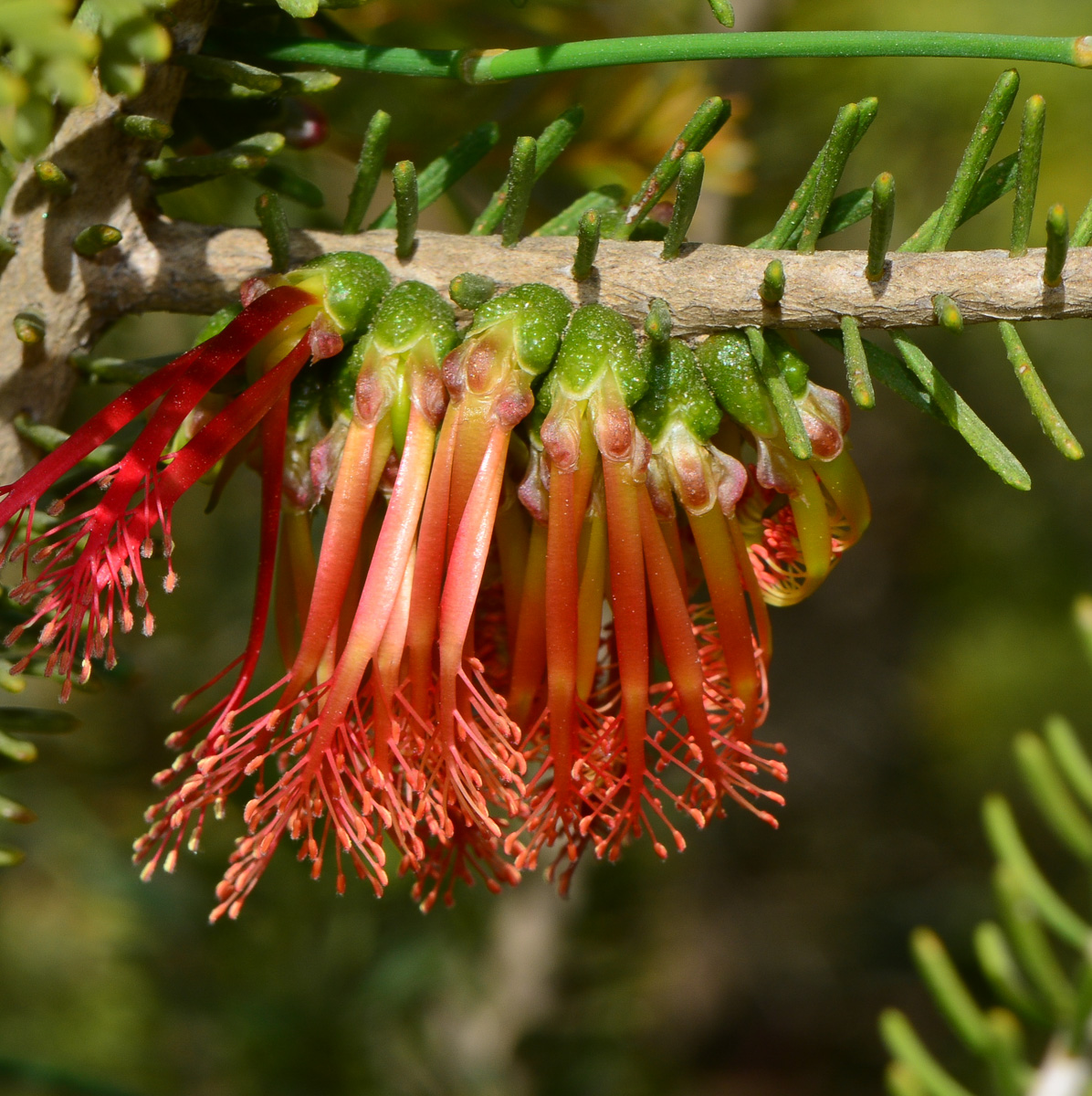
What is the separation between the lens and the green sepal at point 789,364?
600 millimetres

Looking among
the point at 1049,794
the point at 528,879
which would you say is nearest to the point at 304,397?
the point at 1049,794

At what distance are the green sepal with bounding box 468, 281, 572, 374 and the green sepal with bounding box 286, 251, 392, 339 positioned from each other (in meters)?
0.07

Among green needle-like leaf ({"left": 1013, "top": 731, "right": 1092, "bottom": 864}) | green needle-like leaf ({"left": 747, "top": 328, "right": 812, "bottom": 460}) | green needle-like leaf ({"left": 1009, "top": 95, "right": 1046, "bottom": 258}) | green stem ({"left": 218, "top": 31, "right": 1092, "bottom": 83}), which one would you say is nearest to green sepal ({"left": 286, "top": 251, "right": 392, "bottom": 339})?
green stem ({"left": 218, "top": 31, "right": 1092, "bottom": 83})

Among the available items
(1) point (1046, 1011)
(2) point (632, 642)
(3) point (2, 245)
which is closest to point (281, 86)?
(3) point (2, 245)

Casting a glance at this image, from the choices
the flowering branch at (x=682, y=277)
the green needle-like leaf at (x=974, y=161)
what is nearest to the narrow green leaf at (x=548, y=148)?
the flowering branch at (x=682, y=277)

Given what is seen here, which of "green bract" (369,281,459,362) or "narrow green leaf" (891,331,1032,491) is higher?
"narrow green leaf" (891,331,1032,491)

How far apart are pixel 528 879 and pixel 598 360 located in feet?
3.85

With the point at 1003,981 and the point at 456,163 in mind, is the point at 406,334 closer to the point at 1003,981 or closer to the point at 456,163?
the point at 456,163

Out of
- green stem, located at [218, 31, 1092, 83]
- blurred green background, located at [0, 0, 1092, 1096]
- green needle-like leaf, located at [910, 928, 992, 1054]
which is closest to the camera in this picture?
green stem, located at [218, 31, 1092, 83]

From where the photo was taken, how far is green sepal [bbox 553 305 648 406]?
58cm

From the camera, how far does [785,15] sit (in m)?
1.51

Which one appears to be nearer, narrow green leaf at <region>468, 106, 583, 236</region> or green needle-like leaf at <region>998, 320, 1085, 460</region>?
green needle-like leaf at <region>998, 320, 1085, 460</region>

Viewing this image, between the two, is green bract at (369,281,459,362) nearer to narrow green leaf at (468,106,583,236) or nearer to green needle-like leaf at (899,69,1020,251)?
narrow green leaf at (468,106,583,236)

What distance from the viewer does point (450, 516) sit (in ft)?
1.96
